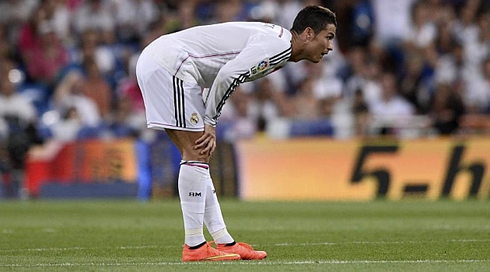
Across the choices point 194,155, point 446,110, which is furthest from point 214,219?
point 446,110

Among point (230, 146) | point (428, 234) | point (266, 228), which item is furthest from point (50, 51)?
point (428, 234)

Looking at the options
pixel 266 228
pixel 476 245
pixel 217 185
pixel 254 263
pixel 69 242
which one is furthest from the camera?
pixel 217 185

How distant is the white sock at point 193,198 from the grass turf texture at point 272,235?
0.26 meters

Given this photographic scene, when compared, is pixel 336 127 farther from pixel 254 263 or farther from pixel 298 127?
pixel 254 263

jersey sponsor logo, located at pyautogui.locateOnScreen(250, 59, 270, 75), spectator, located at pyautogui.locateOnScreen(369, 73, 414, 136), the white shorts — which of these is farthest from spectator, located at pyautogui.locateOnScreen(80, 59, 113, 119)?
jersey sponsor logo, located at pyautogui.locateOnScreen(250, 59, 270, 75)

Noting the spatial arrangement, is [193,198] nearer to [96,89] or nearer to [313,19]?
[313,19]

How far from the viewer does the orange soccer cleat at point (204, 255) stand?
7.77 meters

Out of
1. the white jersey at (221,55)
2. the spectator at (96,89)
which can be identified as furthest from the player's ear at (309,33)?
the spectator at (96,89)

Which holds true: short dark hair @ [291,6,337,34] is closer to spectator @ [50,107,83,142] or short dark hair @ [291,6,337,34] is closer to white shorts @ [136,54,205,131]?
white shorts @ [136,54,205,131]

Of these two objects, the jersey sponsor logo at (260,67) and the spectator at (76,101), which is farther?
the spectator at (76,101)

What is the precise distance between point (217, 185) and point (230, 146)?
69 cm

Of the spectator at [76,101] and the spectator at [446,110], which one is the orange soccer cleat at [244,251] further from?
the spectator at [76,101]

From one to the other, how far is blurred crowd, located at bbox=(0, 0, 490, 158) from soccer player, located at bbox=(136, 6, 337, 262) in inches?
391

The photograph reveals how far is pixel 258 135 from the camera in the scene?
17.9 metres
